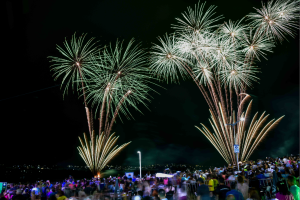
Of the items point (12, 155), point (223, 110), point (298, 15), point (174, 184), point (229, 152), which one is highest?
point (298, 15)

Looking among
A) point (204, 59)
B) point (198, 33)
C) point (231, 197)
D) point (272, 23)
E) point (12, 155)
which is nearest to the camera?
point (231, 197)

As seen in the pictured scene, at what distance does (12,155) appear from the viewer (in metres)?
177

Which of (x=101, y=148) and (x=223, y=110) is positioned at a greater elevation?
(x=223, y=110)

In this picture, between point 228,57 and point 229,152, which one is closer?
A: point 228,57

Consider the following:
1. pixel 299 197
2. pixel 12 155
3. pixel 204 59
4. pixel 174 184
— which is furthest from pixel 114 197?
pixel 12 155

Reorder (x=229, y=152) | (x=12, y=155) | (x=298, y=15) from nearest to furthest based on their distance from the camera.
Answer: (x=298, y=15) < (x=229, y=152) < (x=12, y=155)

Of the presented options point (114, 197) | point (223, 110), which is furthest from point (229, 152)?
point (114, 197)

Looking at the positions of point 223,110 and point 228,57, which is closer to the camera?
point 228,57

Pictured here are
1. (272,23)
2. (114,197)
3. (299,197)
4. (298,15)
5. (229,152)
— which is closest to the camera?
(299,197)

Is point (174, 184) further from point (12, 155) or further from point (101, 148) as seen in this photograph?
point (12, 155)

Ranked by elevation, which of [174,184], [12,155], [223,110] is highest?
[223,110]

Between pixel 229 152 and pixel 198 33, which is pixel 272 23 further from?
pixel 229 152

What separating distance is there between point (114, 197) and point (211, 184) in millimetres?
4967

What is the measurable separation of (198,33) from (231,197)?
16.0m
